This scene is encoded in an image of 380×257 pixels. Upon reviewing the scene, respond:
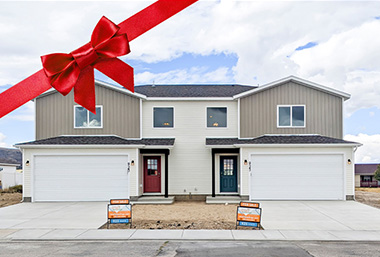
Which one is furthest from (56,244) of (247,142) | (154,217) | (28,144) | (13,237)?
(247,142)

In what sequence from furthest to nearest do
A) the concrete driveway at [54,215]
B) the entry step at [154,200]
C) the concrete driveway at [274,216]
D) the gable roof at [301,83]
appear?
1. the gable roof at [301,83]
2. the entry step at [154,200]
3. the concrete driveway at [54,215]
4. the concrete driveway at [274,216]

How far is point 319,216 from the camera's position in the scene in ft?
43.3

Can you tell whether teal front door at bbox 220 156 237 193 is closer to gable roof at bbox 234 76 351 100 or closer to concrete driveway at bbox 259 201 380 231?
concrete driveway at bbox 259 201 380 231

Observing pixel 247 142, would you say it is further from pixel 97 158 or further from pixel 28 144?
pixel 28 144

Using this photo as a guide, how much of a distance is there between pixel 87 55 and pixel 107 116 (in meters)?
18.0

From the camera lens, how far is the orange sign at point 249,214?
10.8 meters

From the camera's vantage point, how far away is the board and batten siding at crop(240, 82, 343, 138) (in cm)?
1894

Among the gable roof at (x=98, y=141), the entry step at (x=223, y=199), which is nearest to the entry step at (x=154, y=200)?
the entry step at (x=223, y=199)

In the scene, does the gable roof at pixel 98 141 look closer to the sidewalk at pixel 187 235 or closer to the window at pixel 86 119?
the window at pixel 86 119

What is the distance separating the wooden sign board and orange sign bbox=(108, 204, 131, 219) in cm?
358

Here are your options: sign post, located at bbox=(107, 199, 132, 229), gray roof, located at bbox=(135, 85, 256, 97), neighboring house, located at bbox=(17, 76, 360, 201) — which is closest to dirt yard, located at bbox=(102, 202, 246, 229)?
sign post, located at bbox=(107, 199, 132, 229)

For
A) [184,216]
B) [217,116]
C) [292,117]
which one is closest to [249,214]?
[184,216]

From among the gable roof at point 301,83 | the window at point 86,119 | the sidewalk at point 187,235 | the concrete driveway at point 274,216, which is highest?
the gable roof at point 301,83

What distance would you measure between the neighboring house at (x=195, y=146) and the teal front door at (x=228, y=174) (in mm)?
55
